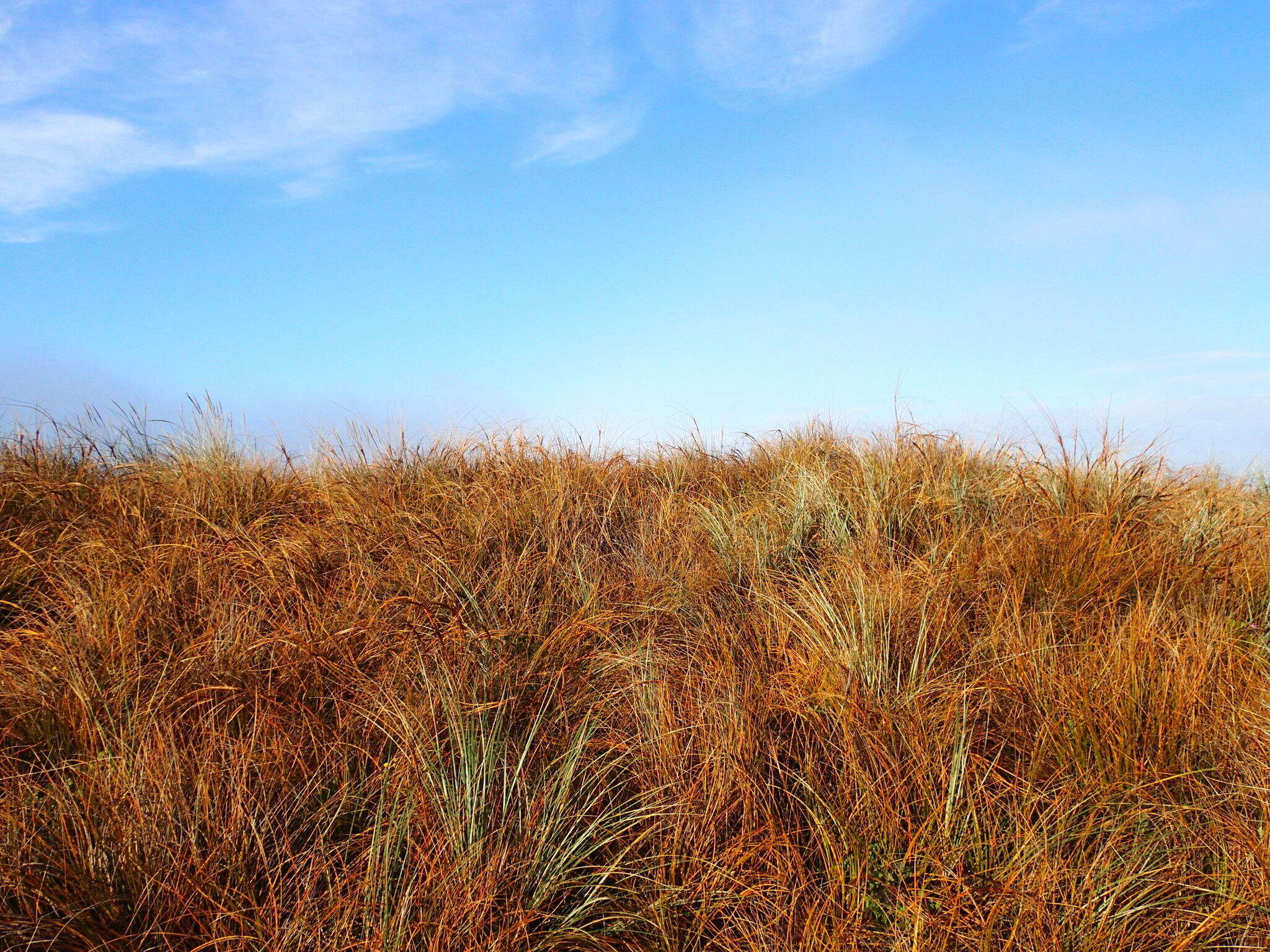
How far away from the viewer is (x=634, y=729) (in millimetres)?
2529

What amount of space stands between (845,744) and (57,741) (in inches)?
97.5

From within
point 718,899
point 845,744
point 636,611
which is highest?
point 636,611

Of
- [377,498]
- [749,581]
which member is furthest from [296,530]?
[749,581]

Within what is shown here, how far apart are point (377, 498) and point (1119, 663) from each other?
12.4 feet

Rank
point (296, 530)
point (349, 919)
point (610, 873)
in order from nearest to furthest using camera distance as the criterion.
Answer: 1. point (349, 919)
2. point (610, 873)
3. point (296, 530)

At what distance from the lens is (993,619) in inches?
118

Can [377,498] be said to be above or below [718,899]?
above

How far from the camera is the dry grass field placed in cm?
173

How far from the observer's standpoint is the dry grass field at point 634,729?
1732 millimetres

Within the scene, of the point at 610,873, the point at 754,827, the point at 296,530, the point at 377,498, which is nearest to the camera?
the point at 610,873

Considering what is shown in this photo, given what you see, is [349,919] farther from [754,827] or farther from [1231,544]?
[1231,544]

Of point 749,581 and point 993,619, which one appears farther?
point 749,581

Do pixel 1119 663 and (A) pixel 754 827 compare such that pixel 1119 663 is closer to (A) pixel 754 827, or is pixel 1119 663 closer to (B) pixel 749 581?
(A) pixel 754 827

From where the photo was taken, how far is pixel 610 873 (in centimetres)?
184
